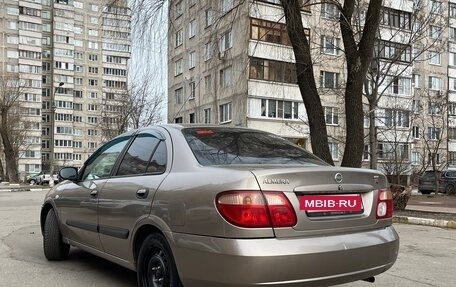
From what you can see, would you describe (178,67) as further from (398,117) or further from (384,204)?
(384,204)

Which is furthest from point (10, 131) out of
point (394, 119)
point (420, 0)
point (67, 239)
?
point (67, 239)

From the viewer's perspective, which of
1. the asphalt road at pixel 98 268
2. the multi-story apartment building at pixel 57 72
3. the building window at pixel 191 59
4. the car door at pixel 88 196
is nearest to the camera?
the car door at pixel 88 196

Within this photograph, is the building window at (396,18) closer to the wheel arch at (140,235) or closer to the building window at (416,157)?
the wheel arch at (140,235)

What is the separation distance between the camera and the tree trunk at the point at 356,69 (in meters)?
12.0

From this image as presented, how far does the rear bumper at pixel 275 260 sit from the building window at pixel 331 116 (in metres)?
33.6

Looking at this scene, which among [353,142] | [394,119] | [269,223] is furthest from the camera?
[394,119]

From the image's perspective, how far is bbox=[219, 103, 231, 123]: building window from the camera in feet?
121

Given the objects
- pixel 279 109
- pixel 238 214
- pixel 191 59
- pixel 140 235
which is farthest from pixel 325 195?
pixel 191 59

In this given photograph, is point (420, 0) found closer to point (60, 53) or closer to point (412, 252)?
point (412, 252)

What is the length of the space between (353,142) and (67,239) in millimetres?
8226

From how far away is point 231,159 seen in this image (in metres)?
4.03

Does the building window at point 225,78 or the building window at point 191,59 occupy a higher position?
the building window at point 191,59

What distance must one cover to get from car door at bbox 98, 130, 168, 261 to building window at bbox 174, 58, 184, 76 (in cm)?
4133

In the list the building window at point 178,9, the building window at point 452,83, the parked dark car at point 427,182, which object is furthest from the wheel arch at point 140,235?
the building window at point 452,83
